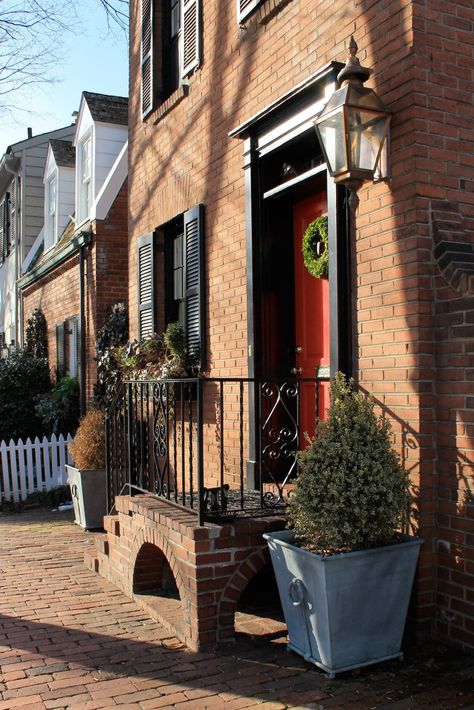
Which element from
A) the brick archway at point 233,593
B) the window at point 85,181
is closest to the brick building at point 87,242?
the window at point 85,181

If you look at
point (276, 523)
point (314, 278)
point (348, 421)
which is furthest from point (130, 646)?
point (314, 278)

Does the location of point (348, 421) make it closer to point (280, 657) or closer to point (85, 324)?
point (280, 657)

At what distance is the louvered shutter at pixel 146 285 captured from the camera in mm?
7332

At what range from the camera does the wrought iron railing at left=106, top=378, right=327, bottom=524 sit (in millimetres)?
4203

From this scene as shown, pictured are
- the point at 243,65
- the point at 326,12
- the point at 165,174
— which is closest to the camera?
the point at 326,12

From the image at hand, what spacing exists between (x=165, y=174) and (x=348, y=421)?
→ 4.39 m

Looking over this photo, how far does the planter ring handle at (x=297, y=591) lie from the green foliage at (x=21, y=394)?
806cm

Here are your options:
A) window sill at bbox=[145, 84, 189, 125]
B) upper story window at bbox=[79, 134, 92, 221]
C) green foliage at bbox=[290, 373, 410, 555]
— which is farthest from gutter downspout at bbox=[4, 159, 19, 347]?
green foliage at bbox=[290, 373, 410, 555]

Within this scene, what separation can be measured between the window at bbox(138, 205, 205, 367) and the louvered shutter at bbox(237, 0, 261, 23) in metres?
1.65

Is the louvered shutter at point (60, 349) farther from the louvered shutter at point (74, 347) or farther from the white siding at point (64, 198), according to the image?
the white siding at point (64, 198)

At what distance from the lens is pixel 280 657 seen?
12.0ft

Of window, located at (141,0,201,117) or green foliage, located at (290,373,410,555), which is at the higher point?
window, located at (141,0,201,117)

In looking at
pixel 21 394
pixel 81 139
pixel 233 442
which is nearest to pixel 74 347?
pixel 21 394

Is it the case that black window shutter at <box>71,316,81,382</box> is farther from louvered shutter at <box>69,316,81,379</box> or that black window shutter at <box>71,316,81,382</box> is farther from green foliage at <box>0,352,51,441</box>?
green foliage at <box>0,352,51,441</box>
